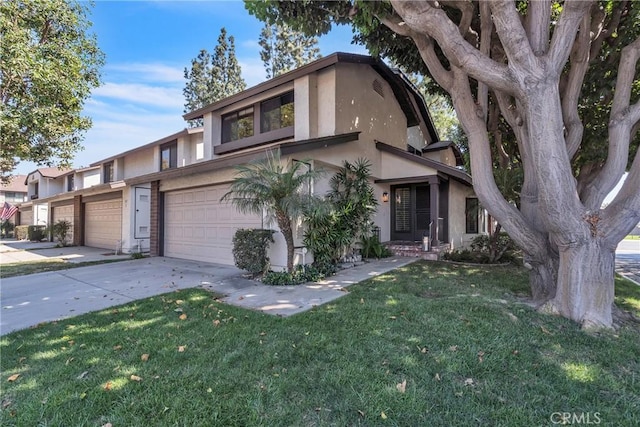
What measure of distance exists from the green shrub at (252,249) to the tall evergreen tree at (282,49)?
70.5 ft

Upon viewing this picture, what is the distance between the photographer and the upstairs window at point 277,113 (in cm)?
1062

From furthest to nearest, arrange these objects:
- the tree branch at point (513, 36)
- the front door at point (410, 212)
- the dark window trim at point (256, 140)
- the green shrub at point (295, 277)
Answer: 1. the front door at point (410, 212)
2. the dark window trim at point (256, 140)
3. the green shrub at point (295, 277)
4. the tree branch at point (513, 36)

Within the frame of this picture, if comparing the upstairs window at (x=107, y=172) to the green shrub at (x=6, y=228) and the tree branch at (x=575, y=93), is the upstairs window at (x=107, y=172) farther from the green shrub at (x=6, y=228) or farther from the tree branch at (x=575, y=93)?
the tree branch at (x=575, y=93)

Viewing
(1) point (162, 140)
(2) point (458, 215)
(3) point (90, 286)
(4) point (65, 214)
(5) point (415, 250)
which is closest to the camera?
(3) point (90, 286)

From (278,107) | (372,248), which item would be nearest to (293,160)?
(278,107)

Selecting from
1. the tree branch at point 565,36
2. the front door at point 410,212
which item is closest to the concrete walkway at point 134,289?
the front door at point 410,212

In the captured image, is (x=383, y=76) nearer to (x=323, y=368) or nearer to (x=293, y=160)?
(x=293, y=160)

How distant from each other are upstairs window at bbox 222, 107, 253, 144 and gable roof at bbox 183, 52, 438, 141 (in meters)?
0.51

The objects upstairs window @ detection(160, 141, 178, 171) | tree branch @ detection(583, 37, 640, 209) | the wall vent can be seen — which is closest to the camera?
tree branch @ detection(583, 37, 640, 209)

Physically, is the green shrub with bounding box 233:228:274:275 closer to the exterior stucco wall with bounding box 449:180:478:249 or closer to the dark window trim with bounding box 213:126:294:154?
the dark window trim with bounding box 213:126:294:154

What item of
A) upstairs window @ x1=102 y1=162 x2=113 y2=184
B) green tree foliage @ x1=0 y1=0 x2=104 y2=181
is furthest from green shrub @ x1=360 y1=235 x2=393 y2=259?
upstairs window @ x1=102 y1=162 x2=113 y2=184

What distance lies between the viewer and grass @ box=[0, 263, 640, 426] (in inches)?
99.1

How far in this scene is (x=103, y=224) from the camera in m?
15.5

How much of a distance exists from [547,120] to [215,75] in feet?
95.7
